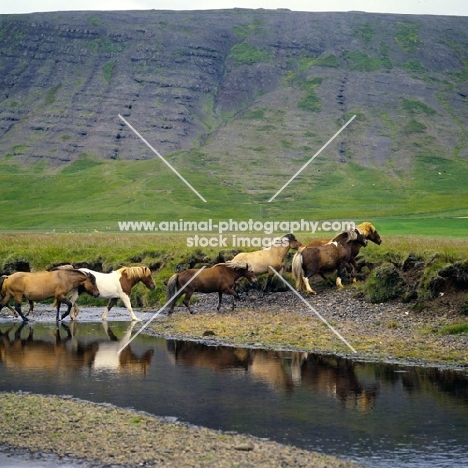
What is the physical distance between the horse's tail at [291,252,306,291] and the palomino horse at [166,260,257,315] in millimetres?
2065

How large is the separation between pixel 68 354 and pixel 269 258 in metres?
12.2

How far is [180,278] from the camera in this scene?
1246 inches

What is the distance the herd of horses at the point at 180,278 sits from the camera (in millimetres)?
31469

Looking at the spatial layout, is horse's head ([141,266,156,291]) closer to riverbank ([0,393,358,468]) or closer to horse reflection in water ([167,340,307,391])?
horse reflection in water ([167,340,307,391])

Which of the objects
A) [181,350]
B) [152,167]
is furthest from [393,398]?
[152,167]

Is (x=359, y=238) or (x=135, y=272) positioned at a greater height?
(x=359, y=238)

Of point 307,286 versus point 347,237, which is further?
point 347,237

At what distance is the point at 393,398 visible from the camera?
60.4 ft

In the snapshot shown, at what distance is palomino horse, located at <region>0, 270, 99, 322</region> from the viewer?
31422 mm

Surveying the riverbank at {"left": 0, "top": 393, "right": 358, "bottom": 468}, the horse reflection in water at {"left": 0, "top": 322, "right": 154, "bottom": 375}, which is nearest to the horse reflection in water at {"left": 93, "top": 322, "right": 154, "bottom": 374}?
the horse reflection in water at {"left": 0, "top": 322, "right": 154, "bottom": 375}

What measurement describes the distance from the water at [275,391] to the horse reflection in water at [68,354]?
0.10 ft

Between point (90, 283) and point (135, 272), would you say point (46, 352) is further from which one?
point (135, 272)

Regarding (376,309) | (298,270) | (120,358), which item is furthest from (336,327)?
(120,358)

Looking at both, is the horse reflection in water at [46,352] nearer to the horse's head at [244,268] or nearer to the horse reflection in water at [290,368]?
the horse reflection in water at [290,368]
